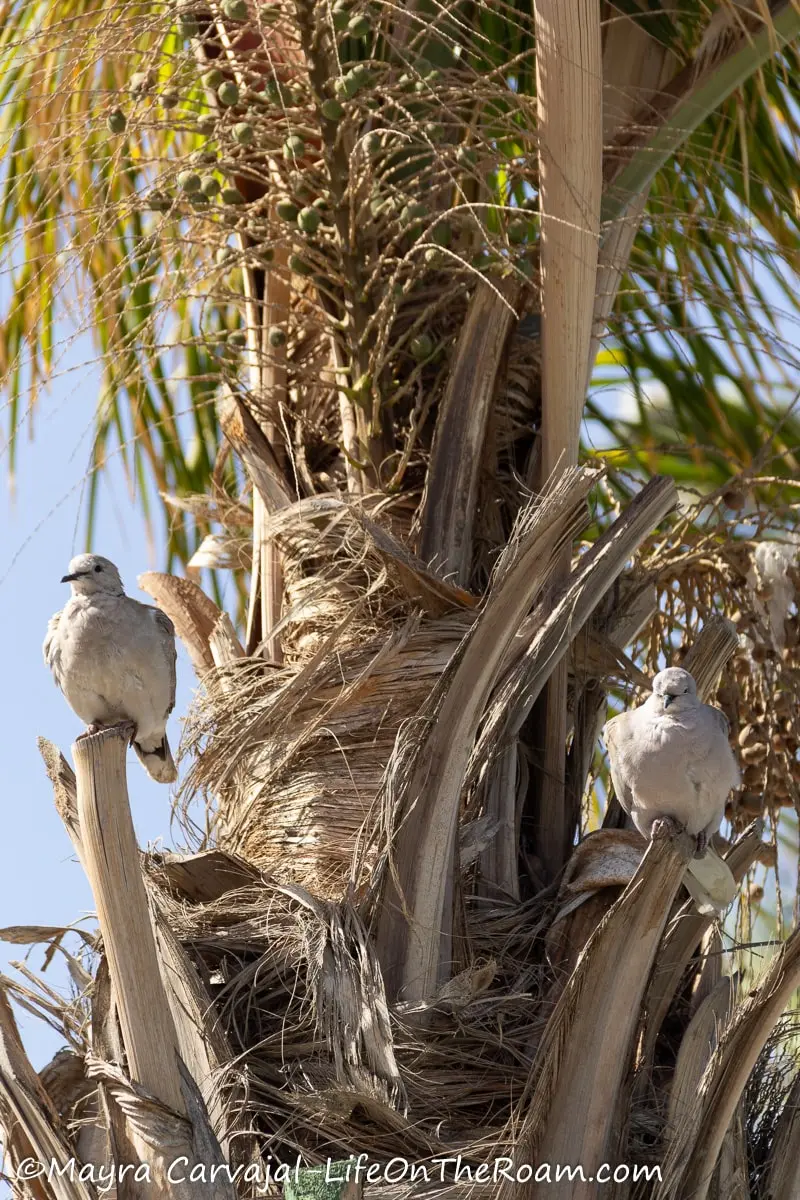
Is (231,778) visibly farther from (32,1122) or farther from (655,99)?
(655,99)

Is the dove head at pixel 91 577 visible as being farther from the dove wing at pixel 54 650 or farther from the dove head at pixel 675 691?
the dove head at pixel 675 691

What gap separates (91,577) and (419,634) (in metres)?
1.04

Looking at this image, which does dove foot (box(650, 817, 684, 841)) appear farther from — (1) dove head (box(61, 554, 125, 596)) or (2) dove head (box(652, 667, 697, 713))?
(1) dove head (box(61, 554, 125, 596))

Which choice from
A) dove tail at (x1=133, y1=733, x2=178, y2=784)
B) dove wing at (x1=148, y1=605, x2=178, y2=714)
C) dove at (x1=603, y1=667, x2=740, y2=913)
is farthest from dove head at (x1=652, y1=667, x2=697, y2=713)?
dove tail at (x1=133, y1=733, x2=178, y2=784)

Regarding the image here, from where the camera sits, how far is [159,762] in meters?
4.83

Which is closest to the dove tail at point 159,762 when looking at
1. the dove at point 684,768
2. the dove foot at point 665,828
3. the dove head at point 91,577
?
the dove head at point 91,577

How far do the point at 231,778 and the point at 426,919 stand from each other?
2.85 ft

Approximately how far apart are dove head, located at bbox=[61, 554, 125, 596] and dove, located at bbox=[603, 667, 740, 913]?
5.23ft

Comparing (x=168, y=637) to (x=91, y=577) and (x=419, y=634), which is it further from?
(x=419, y=634)

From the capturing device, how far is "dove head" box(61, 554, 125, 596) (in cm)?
447

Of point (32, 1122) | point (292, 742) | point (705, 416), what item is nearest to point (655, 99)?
point (705, 416)

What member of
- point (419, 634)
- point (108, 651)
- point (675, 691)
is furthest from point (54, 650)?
point (675, 691)

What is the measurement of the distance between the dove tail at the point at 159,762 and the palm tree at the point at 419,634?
323mm

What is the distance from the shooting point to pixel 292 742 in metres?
4.17
